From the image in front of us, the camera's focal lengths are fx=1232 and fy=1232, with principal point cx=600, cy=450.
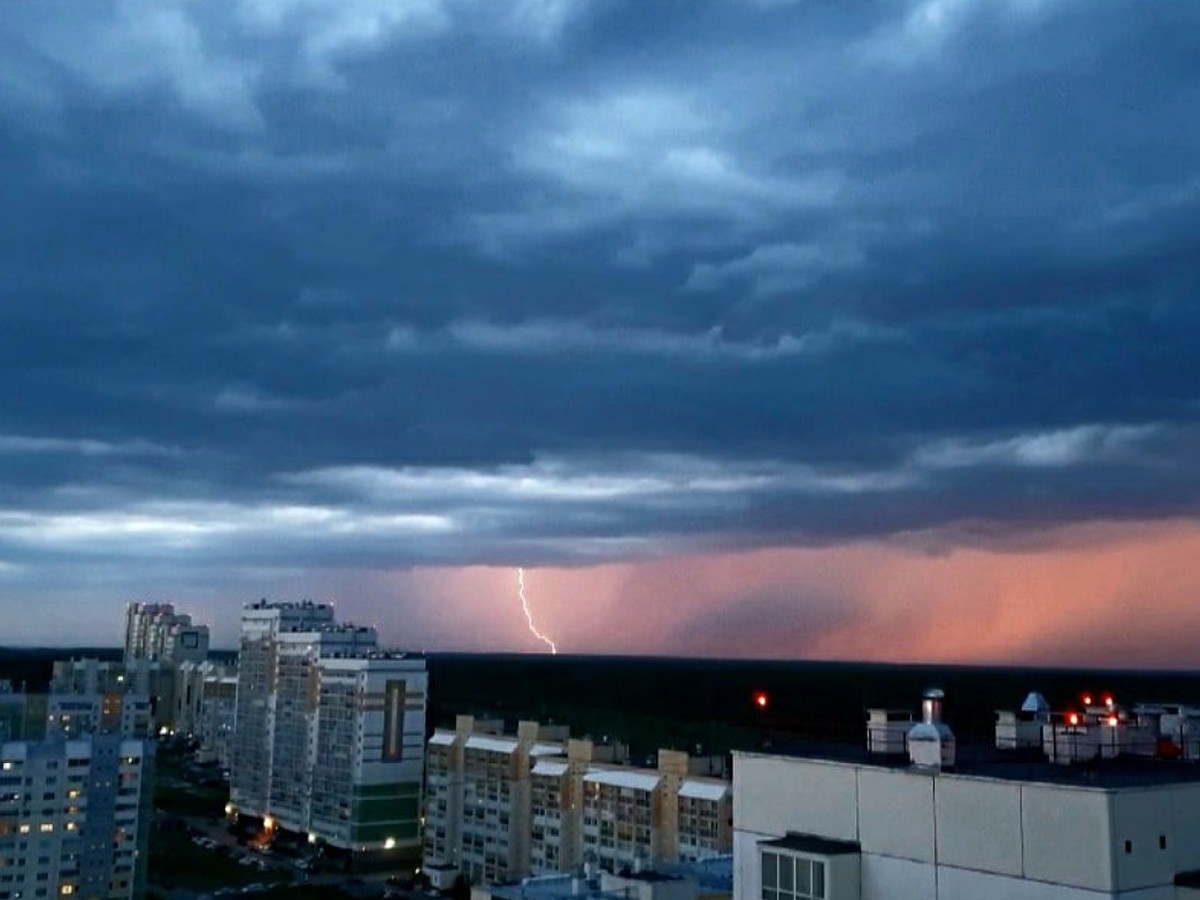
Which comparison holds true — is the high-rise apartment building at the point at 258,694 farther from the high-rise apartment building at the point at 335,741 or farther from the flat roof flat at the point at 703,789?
the flat roof flat at the point at 703,789

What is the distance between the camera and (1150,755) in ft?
62.4

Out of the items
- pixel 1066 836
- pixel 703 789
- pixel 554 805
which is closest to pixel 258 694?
pixel 554 805

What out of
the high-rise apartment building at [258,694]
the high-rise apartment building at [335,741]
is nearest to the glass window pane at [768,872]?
the high-rise apartment building at [335,741]

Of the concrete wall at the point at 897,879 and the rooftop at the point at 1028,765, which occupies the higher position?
the rooftop at the point at 1028,765

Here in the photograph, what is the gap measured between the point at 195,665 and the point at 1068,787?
195 m

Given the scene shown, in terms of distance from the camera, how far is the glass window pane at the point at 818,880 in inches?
633

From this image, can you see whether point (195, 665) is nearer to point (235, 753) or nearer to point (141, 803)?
point (235, 753)

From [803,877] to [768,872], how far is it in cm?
55

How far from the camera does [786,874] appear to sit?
16.5m

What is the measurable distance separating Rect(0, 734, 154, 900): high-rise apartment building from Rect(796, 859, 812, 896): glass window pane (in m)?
68.8

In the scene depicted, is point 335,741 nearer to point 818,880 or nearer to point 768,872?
point 768,872

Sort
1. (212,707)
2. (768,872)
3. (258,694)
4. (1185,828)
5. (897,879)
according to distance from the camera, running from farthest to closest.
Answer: (212,707), (258,694), (768,872), (897,879), (1185,828)

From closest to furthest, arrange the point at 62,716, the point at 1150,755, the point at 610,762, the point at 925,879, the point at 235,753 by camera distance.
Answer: the point at 925,879 < the point at 1150,755 < the point at 610,762 < the point at 62,716 < the point at 235,753

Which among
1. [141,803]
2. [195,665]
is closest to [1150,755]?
[141,803]
